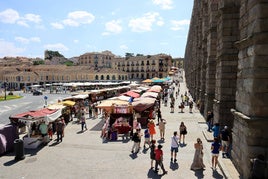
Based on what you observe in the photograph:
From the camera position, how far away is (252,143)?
8648 mm

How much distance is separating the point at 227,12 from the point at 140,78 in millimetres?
96913

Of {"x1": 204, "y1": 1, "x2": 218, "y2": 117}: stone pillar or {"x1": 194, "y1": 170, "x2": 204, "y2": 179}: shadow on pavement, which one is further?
{"x1": 204, "y1": 1, "x2": 218, "y2": 117}: stone pillar

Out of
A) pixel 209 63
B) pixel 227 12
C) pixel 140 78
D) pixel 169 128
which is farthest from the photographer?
pixel 140 78

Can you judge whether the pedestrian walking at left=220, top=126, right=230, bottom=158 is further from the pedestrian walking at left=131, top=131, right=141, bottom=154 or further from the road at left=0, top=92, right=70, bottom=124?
the road at left=0, top=92, right=70, bottom=124

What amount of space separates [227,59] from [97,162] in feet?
29.3

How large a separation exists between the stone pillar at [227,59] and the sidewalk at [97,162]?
212 centimetres

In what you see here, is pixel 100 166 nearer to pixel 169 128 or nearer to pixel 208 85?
pixel 169 128

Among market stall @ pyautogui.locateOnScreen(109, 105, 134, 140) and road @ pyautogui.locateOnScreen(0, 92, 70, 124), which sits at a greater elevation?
market stall @ pyautogui.locateOnScreen(109, 105, 134, 140)

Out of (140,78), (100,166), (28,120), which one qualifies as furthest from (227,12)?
(140,78)

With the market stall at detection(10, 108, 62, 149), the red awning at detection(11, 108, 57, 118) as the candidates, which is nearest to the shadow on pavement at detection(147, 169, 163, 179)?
the market stall at detection(10, 108, 62, 149)

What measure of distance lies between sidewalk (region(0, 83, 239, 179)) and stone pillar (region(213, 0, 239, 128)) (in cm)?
212

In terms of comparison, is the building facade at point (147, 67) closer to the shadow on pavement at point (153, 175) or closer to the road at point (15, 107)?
the road at point (15, 107)

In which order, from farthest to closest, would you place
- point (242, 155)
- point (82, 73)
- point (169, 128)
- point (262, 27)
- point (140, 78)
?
point (140, 78)
point (82, 73)
point (169, 128)
point (242, 155)
point (262, 27)

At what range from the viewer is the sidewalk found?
33.5ft
